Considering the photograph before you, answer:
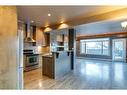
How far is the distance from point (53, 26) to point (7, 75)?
5.67 metres

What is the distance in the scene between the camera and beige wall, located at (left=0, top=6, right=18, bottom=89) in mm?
2747

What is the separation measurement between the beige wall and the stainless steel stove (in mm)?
3773

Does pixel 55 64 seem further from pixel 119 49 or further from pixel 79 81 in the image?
pixel 119 49

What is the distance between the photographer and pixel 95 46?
1328 cm

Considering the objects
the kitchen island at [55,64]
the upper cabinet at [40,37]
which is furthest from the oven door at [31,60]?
the kitchen island at [55,64]

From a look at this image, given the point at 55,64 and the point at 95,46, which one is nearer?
the point at 55,64

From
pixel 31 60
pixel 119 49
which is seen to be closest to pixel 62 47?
pixel 31 60

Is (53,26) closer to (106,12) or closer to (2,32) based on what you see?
(106,12)

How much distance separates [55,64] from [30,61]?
2.36m

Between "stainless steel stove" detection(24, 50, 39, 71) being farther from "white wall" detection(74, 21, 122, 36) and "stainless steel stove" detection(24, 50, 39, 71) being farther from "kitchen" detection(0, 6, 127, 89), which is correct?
"white wall" detection(74, 21, 122, 36)

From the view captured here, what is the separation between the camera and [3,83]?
8.98ft

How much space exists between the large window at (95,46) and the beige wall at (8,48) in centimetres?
1035
